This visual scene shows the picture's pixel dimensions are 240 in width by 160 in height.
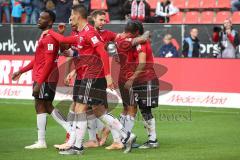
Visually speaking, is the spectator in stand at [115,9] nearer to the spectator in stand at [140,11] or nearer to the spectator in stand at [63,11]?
the spectator in stand at [140,11]

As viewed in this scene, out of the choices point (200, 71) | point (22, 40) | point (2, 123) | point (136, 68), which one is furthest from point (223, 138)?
point (22, 40)

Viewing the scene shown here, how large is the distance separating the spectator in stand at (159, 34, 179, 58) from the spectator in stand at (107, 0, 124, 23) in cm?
441

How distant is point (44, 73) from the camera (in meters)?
12.9

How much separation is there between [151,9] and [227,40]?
19.9 ft

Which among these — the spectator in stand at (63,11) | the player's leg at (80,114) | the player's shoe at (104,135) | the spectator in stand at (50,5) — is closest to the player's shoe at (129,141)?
the player's leg at (80,114)

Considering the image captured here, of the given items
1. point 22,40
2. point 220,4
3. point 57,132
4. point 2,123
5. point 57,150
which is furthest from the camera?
point 220,4

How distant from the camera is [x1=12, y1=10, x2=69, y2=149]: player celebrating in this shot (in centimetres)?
1300

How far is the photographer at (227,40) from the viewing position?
21.8m

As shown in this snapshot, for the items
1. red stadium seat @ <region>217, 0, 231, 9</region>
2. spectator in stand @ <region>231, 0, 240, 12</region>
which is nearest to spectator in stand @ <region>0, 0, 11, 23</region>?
red stadium seat @ <region>217, 0, 231, 9</region>

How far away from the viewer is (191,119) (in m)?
17.9

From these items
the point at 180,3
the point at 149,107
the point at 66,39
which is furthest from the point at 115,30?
the point at 66,39

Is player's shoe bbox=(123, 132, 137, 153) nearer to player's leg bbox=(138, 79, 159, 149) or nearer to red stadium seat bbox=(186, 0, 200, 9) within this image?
player's leg bbox=(138, 79, 159, 149)

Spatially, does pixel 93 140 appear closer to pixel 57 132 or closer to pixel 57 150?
pixel 57 150

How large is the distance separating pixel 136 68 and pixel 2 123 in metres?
4.82
